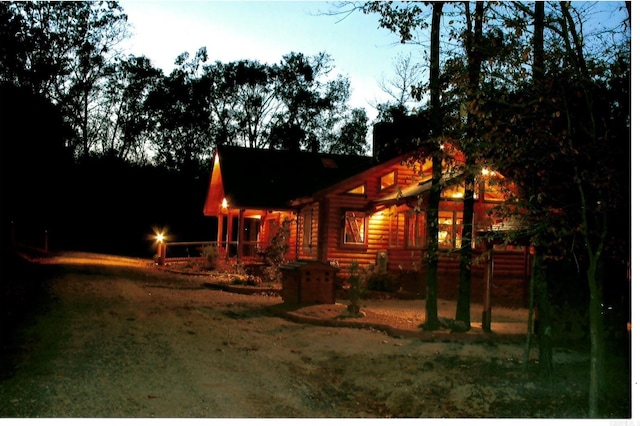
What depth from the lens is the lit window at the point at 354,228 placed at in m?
24.7

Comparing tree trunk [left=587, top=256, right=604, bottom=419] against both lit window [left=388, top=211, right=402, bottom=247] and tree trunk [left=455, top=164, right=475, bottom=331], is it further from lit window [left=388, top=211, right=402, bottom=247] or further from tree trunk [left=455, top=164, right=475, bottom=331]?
lit window [left=388, top=211, right=402, bottom=247]

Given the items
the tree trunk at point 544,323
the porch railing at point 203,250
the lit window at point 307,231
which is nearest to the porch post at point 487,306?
the tree trunk at point 544,323

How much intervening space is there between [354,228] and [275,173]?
8788 mm

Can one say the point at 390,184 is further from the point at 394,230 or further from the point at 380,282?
the point at 380,282

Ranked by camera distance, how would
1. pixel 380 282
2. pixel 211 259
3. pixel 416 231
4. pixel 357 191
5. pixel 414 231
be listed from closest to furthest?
pixel 380 282
pixel 416 231
pixel 414 231
pixel 357 191
pixel 211 259

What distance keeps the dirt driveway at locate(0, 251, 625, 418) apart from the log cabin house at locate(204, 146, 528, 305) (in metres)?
5.68

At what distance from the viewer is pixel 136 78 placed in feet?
149

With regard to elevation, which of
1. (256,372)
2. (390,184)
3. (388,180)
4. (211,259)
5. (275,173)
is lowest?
(256,372)

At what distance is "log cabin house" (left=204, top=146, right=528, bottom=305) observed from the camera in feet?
69.5

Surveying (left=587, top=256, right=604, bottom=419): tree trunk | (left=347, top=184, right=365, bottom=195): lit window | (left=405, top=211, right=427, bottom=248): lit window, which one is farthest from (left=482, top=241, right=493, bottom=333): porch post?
(left=347, top=184, right=365, bottom=195): lit window

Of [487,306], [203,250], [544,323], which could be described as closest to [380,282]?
[203,250]

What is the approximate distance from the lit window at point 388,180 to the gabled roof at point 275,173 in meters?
2.24

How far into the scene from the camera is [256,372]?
30.3 ft

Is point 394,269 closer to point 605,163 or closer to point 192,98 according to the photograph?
point 605,163
